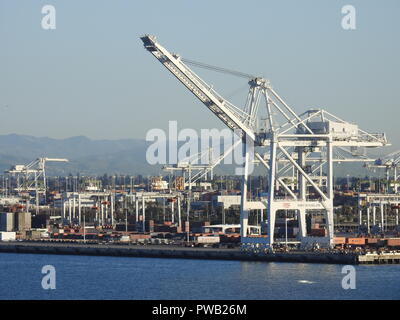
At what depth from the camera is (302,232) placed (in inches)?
2665

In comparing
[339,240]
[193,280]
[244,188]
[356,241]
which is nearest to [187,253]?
[244,188]

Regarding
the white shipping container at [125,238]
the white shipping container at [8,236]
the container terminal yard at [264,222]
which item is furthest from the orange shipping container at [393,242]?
the white shipping container at [8,236]

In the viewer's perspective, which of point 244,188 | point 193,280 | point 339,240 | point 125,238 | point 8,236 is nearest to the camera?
point 193,280

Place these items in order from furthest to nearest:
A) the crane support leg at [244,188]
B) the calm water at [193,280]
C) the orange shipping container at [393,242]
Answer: the orange shipping container at [393,242], the crane support leg at [244,188], the calm water at [193,280]

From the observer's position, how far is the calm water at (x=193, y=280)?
48.0 metres

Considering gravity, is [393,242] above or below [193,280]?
above

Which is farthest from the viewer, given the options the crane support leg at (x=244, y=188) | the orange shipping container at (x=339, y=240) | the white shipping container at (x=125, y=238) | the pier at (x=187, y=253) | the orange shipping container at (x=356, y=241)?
the white shipping container at (x=125, y=238)

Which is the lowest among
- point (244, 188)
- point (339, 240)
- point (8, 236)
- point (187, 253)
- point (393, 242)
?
point (187, 253)

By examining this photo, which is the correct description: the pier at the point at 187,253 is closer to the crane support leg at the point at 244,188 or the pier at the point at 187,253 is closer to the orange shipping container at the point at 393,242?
the crane support leg at the point at 244,188

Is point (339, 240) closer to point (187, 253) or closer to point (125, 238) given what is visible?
point (187, 253)

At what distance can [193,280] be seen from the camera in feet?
175
